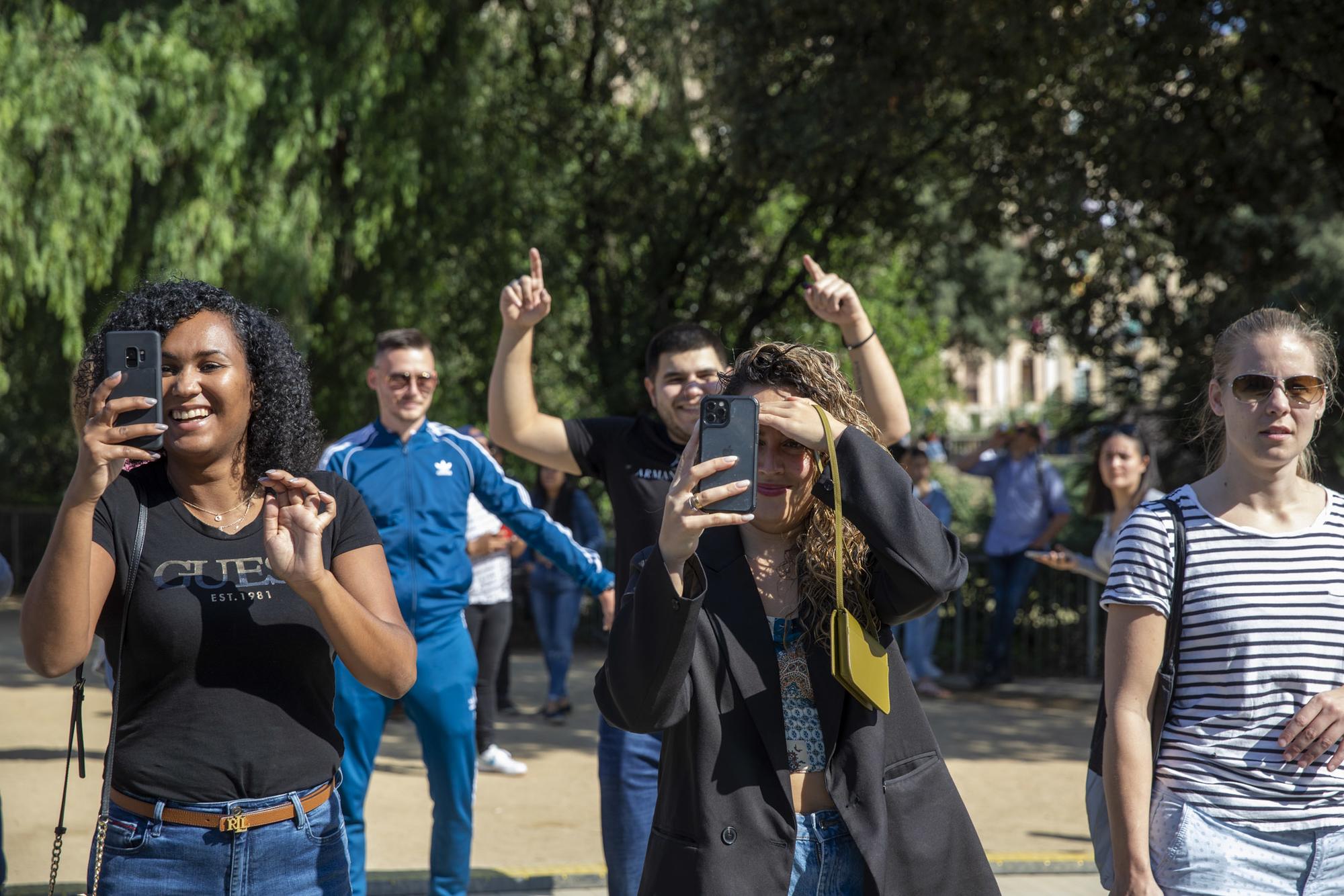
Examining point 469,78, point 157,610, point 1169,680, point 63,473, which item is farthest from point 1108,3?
point 63,473

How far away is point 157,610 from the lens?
100 inches

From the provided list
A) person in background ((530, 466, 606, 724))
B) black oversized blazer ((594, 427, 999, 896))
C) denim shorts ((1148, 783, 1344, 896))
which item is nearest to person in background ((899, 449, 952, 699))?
person in background ((530, 466, 606, 724))

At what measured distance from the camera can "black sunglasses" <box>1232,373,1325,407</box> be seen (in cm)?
283

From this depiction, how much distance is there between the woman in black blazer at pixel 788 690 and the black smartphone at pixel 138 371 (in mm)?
908

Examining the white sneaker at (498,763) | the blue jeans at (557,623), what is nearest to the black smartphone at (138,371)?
the white sneaker at (498,763)

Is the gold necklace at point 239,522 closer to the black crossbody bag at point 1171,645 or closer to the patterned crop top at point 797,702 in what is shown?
the patterned crop top at point 797,702

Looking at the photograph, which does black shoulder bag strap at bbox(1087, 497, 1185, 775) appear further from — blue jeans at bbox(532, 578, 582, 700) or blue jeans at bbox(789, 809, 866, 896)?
blue jeans at bbox(532, 578, 582, 700)

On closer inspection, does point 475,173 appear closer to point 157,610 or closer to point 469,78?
point 469,78

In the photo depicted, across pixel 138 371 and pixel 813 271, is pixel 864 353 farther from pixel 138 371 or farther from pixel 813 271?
pixel 138 371

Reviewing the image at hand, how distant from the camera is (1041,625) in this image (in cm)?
1138

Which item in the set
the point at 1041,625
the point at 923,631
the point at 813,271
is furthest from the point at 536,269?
the point at 1041,625

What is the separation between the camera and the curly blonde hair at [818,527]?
2.51 m

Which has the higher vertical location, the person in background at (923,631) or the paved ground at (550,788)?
the person in background at (923,631)

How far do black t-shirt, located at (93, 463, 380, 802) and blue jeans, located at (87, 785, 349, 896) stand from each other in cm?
5
